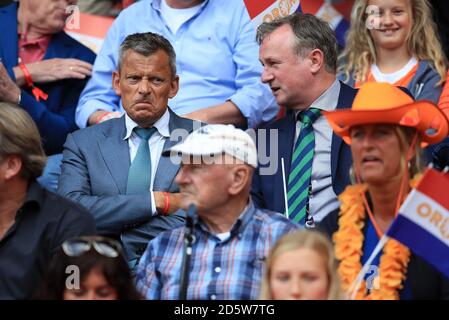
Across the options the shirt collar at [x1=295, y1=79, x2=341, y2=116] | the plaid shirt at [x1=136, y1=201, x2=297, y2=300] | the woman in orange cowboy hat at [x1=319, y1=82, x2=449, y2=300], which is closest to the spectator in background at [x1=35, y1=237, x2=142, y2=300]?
the plaid shirt at [x1=136, y1=201, x2=297, y2=300]

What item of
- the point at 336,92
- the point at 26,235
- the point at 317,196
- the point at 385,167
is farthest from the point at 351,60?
the point at 26,235

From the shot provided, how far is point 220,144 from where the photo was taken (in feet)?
19.8

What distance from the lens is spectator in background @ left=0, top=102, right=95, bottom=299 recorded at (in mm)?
5938

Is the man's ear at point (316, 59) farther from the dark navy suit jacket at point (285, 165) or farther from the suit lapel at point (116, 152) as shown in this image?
the suit lapel at point (116, 152)

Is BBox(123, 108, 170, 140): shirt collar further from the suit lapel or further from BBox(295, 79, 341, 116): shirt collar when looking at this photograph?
BBox(295, 79, 341, 116): shirt collar

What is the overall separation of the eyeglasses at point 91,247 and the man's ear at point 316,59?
2211 millimetres

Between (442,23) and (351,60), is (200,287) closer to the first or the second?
(351,60)

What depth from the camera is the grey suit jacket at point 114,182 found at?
22.3ft

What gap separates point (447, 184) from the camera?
5.61 metres

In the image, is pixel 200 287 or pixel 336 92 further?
pixel 336 92

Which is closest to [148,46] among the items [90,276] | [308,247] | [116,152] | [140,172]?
[116,152]

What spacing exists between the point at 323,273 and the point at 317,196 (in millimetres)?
1601

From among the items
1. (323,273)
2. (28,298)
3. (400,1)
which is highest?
(400,1)

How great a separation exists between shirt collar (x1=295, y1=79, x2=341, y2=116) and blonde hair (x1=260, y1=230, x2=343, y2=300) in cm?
187
